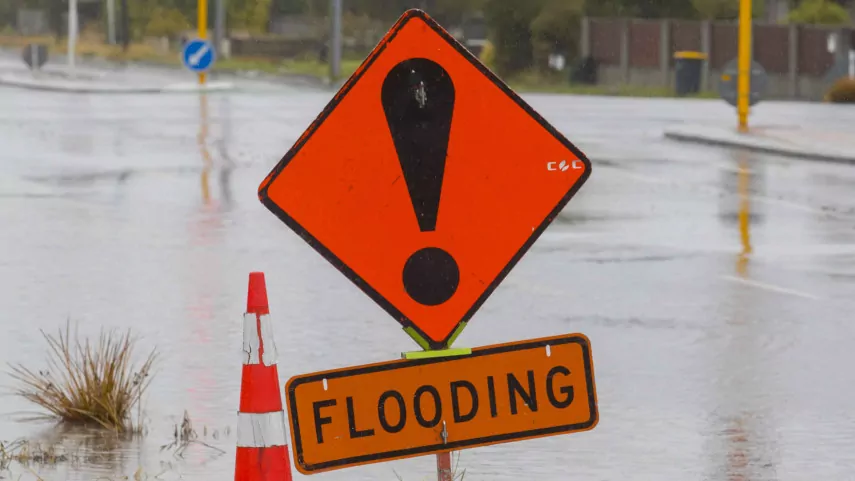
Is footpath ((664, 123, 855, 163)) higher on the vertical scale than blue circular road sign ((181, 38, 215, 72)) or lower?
lower

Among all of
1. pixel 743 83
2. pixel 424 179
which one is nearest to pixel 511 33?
pixel 743 83

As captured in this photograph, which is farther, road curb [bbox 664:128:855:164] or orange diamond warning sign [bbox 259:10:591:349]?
road curb [bbox 664:128:855:164]

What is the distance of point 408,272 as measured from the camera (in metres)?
5.88

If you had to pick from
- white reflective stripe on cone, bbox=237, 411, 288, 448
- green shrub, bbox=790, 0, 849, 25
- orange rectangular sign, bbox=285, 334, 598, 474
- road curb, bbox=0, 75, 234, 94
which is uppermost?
green shrub, bbox=790, 0, 849, 25

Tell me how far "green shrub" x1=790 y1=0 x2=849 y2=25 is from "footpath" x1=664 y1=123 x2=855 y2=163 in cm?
2009

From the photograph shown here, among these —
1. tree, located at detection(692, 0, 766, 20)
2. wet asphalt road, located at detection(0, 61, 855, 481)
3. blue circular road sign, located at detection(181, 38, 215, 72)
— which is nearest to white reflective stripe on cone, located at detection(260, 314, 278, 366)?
wet asphalt road, located at detection(0, 61, 855, 481)

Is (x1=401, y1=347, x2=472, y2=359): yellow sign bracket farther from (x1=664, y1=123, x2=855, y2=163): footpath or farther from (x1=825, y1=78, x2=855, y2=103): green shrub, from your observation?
(x1=825, y1=78, x2=855, y2=103): green shrub

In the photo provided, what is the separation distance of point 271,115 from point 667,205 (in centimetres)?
1767

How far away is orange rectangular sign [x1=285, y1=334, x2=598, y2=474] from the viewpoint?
567 centimetres

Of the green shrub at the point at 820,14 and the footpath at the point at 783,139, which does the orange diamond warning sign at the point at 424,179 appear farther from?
the green shrub at the point at 820,14

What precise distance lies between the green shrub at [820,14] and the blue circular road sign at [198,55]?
15.4m

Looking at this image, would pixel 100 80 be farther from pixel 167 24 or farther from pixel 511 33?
pixel 167 24

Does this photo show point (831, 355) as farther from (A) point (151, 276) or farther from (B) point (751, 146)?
(B) point (751, 146)

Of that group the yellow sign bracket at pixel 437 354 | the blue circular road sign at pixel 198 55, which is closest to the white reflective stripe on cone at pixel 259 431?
the yellow sign bracket at pixel 437 354
